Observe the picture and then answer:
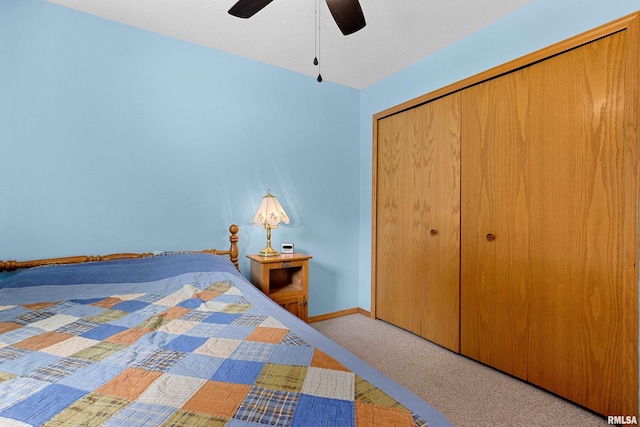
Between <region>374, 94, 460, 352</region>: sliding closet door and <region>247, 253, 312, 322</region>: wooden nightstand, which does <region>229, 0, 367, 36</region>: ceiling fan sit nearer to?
<region>374, 94, 460, 352</region>: sliding closet door

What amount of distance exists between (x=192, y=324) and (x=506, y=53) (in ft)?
8.37

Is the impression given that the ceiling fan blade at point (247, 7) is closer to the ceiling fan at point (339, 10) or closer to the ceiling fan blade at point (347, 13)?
the ceiling fan at point (339, 10)

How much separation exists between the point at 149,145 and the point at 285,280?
1600mm

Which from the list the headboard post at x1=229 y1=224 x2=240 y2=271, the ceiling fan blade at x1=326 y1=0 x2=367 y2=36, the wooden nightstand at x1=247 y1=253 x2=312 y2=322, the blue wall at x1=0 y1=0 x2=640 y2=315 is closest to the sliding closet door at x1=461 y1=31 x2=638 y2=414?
the blue wall at x1=0 y1=0 x2=640 y2=315

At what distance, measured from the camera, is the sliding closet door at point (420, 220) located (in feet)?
7.66

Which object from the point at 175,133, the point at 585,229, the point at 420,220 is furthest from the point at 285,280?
the point at 585,229

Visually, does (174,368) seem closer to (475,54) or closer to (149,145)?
(149,145)

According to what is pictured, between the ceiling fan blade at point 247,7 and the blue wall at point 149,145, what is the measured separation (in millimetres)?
1093

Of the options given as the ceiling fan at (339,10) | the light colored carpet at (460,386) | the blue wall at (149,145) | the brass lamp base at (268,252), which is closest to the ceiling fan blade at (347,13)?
the ceiling fan at (339,10)

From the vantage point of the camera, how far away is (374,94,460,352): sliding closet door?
7.66 feet

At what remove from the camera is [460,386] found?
187cm

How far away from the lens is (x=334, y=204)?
3102 mm

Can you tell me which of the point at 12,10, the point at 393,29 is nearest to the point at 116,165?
the point at 12,10

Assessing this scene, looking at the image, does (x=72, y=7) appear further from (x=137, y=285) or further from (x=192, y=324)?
(x=192, y=324)
